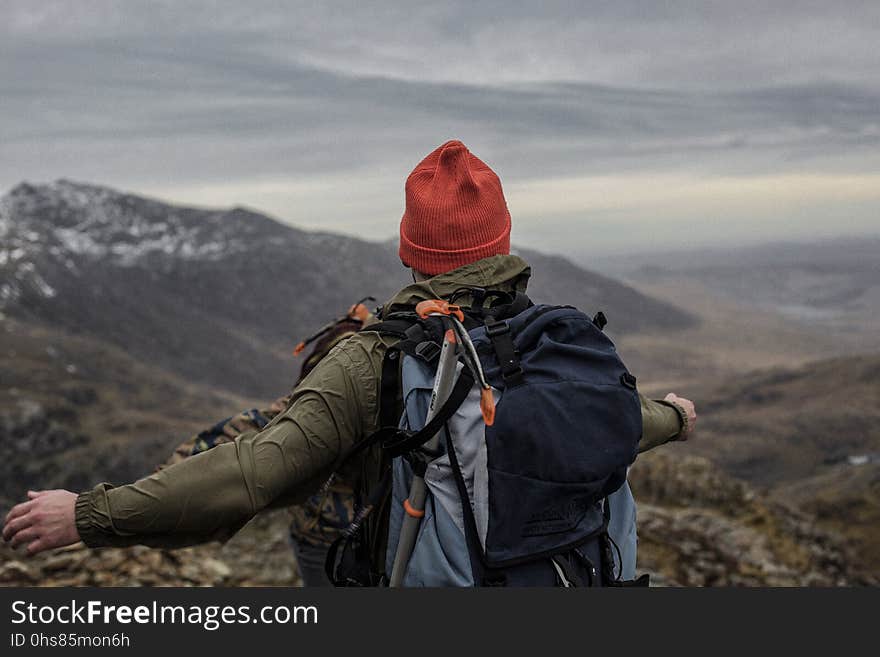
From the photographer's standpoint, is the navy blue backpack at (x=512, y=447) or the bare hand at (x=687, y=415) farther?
the bare hand at (x=687, y=415)

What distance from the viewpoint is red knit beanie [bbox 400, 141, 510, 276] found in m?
4.18

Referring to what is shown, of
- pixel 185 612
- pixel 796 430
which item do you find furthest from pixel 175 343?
pixel 185 612

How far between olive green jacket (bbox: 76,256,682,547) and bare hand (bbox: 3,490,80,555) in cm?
4

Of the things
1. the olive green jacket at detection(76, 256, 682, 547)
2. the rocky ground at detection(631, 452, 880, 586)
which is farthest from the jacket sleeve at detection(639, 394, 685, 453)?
the rocky ground at detection(631, 452, 880, 586)

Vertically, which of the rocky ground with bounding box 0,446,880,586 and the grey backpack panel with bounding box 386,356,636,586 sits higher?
the grey backpack panel with bounding box 386,356,636,586

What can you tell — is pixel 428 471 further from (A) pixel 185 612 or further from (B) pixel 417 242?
(A) pixel 185 612

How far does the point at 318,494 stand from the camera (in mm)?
6648

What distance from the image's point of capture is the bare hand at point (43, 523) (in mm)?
3283

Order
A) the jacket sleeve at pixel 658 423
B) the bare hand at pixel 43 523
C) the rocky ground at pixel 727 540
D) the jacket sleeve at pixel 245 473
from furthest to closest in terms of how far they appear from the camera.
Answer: the rocky ground at pixel 727 540, the jacket sleeve at pixel 658 423, the jacket sleeve at pixel 245 473, the bare hand at pixel 43 523

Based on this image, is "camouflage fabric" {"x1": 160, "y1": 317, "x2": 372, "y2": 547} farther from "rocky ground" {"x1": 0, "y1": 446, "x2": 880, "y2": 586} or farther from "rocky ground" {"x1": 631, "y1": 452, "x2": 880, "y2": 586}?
"rocky ground" {"x1": 631, "y1": 452, "x2": 880, "y2": 586}

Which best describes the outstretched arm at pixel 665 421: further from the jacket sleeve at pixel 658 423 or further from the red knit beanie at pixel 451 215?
the red knit beanie at pixel 451 215

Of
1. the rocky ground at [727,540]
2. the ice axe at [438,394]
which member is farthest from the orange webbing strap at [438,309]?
the rocky ground at [727,540]

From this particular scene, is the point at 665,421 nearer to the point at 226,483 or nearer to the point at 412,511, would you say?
the point at 412,511

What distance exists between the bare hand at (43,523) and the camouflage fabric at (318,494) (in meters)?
2.60
